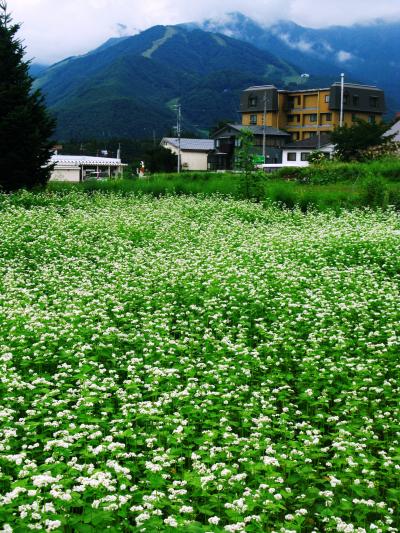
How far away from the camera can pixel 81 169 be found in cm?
7006

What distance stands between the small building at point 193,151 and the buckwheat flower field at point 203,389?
74491 mm

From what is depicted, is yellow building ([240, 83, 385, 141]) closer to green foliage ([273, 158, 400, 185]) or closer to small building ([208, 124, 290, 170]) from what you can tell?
small building ([208, 124, 290, 170])

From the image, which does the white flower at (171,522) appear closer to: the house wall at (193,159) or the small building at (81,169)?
the small building at (81,169)

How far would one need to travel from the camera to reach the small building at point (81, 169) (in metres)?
63.7

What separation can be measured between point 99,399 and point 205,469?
1.73 metres

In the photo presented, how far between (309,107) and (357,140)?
50407 millimetres

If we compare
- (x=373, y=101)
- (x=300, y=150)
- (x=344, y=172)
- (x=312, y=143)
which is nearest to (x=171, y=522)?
(x=344, y=172)

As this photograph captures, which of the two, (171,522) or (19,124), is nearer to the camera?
(171,522)

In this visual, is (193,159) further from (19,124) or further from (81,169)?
(19,124)

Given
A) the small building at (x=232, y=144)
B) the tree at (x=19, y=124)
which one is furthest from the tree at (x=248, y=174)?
the small building at (x=232, y=144)

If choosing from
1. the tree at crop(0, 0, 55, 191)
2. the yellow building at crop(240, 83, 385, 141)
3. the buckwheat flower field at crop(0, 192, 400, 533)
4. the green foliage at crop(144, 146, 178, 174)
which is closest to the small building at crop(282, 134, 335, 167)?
the yellow building at crop(240, 83, 385, 141)

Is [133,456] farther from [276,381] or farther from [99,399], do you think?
[276,381]

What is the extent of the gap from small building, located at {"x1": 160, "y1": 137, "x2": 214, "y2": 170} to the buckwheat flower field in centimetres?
7449

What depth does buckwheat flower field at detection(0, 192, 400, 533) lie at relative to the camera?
187 inches
